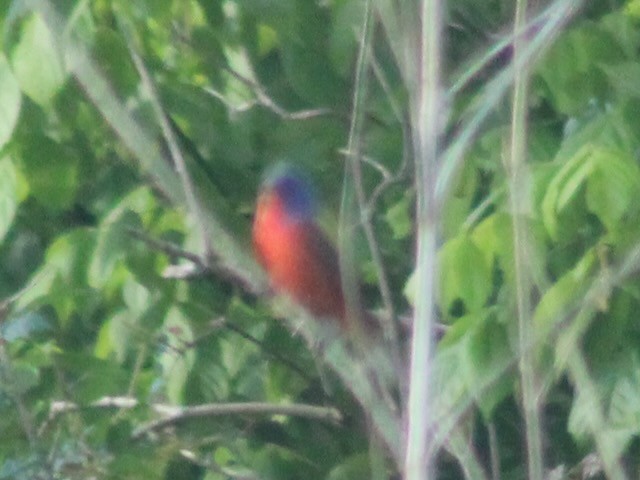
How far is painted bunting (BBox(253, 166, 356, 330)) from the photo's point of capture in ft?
12.6

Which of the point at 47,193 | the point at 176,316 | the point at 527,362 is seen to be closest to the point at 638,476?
the point at 176,316

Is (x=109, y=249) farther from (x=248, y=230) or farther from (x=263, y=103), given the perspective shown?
(x=248, y=230)

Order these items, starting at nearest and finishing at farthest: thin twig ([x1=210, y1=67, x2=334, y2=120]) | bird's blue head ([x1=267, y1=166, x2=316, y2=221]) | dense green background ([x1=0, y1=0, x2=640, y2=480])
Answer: dense green background ([x1=0, y1=0, x2=640, y2=480]) < thin twig ([x1=210, y1=67, x2=334, y2=120]) < bird's blue head ([x1=267, y1=166, x2=316, y2=221])

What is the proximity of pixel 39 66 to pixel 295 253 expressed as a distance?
1.56 meters

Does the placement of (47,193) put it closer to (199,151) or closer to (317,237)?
(199,151)

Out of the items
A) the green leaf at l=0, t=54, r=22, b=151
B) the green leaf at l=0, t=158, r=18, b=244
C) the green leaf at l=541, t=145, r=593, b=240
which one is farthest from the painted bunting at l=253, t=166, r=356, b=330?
A: the green leaf at l=541, t=145, r=593, b=240

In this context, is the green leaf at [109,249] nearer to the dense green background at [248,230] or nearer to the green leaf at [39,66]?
the dense green background at [248,230]

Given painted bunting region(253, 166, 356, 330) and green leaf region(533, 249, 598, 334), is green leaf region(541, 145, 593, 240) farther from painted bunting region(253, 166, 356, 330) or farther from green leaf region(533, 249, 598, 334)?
painted bunting region(253, 166, 356, 330)

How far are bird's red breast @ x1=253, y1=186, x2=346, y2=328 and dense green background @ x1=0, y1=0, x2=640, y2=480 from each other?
11 cm

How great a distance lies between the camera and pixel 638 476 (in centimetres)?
304

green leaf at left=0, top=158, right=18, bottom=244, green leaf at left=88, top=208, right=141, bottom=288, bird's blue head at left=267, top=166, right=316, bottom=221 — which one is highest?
bird's blue head at left=267, top=166, right=316, bottom=221

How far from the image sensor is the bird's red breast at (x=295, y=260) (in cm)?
388

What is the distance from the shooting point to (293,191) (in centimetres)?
413

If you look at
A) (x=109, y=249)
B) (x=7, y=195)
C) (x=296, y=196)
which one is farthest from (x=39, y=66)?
(x=296, y=196)
